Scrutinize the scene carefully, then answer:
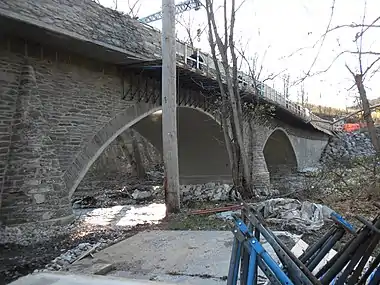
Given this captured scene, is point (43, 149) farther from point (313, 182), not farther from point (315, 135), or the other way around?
point (315, 135)

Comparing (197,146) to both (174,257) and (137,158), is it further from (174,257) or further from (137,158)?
(174,257)

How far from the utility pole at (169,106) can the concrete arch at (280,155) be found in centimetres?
1607

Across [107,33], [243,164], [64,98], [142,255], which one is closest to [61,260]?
[142,255]

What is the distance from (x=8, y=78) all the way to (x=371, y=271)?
21.3 feet

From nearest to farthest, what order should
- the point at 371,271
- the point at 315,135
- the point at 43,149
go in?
the point at 371,271
the point at 43,149
the point at 315,135

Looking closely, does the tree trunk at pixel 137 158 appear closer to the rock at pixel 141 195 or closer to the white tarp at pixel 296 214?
the rock at pixel 141 195

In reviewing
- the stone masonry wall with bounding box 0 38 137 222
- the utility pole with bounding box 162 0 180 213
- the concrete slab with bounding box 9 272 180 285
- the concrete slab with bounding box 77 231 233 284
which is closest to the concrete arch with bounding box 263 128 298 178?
the utility pole with bounding box 162 0 180 213

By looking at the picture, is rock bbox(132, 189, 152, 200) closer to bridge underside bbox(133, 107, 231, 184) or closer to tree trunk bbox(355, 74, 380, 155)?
bridge underside bbox(133, 107, 231, 184)

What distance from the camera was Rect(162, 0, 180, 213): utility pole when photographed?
7.88 m

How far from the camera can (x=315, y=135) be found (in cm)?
3152

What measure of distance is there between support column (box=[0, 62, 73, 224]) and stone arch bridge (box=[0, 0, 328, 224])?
15 mm

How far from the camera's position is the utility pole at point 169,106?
7875mm

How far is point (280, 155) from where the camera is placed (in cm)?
2739

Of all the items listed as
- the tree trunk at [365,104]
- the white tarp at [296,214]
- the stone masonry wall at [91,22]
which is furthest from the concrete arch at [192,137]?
the tree trunk at [365,104]
